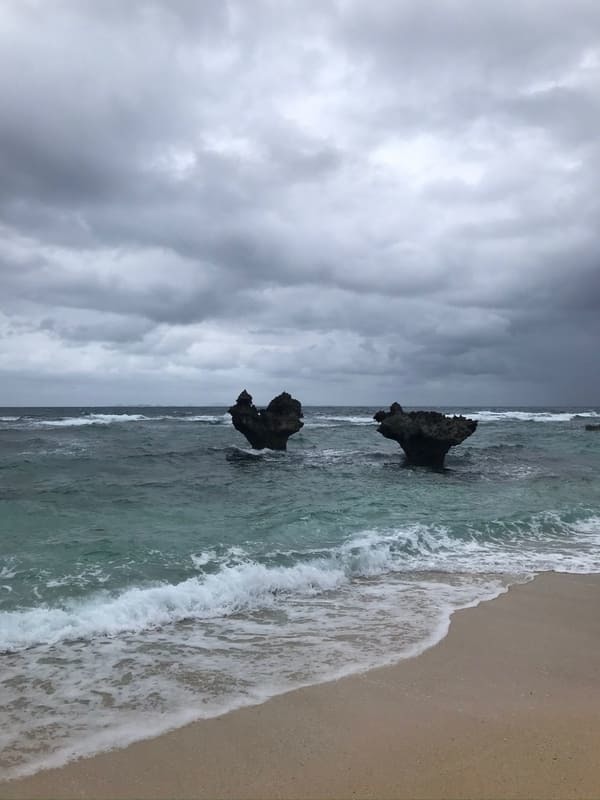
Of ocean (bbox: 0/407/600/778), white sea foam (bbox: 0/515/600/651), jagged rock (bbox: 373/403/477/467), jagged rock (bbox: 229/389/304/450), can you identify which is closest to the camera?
ocean (bbox: 0/407/600/778)

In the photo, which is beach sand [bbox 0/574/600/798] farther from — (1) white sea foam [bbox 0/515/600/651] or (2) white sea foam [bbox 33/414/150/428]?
(2) white sea foam [bbox 33/414/150/428]

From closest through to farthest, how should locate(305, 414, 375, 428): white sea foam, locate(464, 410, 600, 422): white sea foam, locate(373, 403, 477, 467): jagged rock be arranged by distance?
1. locate(373, 403, 477, 467): jagged rock
2. locate(305, 414, 375, 428): white sea foam
3. locate(464, 410, 600, 422): white sea foam

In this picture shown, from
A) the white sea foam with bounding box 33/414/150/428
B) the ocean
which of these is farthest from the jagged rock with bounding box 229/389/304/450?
the white sea foam with bounding box 33/414/150/428

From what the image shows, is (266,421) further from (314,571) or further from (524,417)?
(524,417)

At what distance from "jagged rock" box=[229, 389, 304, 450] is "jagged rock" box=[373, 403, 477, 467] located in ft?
21.9

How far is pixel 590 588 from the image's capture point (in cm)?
830

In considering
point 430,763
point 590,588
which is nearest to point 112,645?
point 430,763

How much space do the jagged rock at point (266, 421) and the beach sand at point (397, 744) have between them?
82.3ft

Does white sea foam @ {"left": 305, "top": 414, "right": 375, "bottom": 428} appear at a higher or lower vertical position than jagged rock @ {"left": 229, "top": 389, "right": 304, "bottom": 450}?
Answer: lower

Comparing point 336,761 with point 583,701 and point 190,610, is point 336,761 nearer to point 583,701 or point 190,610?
point 583,701

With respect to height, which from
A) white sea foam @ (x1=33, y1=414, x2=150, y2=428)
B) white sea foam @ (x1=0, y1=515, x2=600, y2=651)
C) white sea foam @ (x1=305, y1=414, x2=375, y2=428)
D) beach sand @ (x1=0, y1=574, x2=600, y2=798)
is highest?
A: white sea foam @ (x1=33, y1=414, x2=150, y2=428)

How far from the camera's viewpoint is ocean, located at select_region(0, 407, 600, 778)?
4.92 metres

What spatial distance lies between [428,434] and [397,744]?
70.1 ft

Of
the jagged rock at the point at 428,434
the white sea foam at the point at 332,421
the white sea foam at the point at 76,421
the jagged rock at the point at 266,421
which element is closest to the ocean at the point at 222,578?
the jagged rock at the point at 428,434
